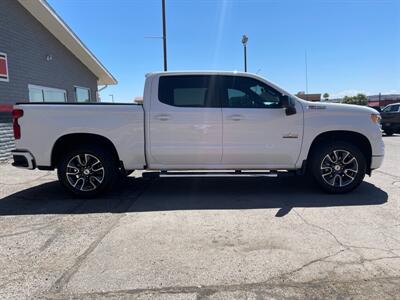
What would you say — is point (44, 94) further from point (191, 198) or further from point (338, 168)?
point (338, 168)

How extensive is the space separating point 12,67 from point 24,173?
Result: 467 cm

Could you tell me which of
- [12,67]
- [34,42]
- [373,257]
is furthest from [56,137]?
[34,42]

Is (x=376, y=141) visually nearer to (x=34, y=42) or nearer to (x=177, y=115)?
(x=177, y=115)

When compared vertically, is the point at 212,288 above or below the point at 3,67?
below

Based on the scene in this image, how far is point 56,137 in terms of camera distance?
5930 mm

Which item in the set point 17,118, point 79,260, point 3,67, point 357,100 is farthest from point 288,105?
point 357,100

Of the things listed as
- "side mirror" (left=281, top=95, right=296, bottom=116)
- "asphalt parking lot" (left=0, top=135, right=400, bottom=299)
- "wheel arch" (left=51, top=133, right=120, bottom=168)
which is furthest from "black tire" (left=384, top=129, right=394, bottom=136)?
"wheel arch" (left=51, top=133, right=120, bottom=168)

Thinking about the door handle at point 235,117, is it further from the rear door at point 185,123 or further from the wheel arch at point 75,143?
the wheel arch at point 75,143

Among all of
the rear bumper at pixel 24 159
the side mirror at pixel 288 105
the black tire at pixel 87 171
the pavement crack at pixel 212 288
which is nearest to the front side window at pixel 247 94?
the side mirror at pixel 288 105

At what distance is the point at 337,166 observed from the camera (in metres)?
6.16

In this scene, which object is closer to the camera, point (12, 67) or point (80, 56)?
point (12, 67)

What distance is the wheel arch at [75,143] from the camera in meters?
6.04

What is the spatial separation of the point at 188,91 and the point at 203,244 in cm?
288

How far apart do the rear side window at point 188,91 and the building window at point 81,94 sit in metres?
12.4
